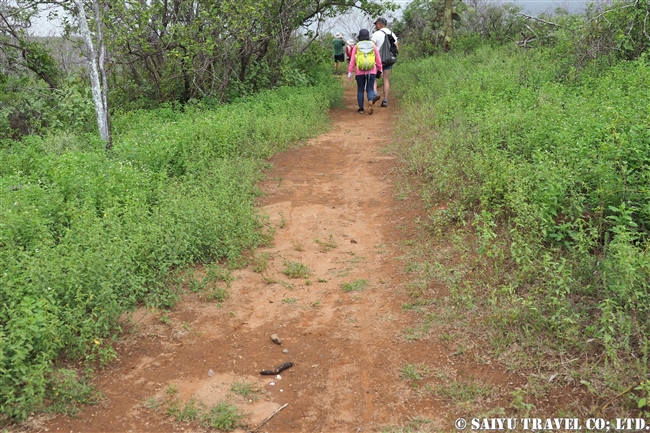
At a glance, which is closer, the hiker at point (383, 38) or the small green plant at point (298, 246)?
the small green plant at point (298, 246)

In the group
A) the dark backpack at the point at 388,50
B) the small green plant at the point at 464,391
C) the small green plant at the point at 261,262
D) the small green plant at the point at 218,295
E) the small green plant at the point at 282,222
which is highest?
the dark backpack at the point at 388,50

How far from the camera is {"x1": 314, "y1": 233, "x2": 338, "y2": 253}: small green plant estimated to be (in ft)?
18.6

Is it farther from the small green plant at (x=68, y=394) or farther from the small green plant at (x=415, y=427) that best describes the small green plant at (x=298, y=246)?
the small green plant at (x=415, y=427)

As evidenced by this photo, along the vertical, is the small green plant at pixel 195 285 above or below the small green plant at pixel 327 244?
below

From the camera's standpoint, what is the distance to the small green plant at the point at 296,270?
5117 millimetres

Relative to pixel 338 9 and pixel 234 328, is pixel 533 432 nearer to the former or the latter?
pixel 234 328

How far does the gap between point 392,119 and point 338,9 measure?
4971 mm

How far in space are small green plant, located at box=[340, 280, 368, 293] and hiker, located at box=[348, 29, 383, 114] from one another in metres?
7.16

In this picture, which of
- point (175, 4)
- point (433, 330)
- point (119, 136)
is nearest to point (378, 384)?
point (433, 330)

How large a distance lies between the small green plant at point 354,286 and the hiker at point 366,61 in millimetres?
7159

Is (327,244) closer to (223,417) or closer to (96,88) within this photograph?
(223,417)

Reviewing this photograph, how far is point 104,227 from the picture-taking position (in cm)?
516

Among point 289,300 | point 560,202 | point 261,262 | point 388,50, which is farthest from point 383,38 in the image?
point 289,300

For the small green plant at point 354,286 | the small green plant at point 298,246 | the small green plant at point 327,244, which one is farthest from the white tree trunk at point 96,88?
the small green plant at point 354,286
